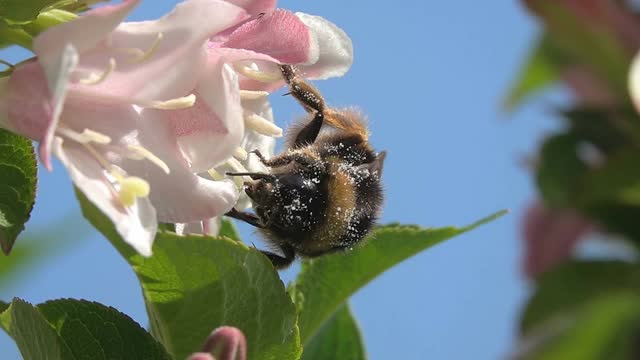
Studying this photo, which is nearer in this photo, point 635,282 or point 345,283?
point 345,283

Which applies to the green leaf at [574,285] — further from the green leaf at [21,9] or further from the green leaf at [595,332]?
the green leaf at [21,9]

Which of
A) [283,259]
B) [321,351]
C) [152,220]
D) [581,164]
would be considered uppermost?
[152,220]

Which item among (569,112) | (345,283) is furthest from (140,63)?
(569,112)

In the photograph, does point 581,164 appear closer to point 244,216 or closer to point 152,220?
point 244,216

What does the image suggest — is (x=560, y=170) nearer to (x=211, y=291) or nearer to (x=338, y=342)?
(x=338, y=342)

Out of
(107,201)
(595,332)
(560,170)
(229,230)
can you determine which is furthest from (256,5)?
(595,332)

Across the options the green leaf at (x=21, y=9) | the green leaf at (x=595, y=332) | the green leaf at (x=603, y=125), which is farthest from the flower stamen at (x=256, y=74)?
the green leaf at (x=603, y=125)
